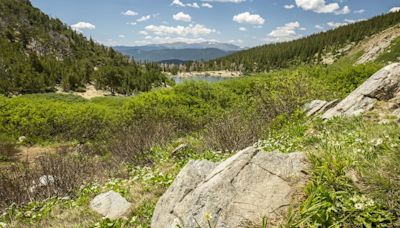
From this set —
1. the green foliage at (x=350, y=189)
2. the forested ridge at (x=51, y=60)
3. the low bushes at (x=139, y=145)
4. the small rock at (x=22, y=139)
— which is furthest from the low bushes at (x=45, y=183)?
the forested ridge at (x=51, y=60)

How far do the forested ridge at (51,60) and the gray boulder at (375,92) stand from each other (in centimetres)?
4653

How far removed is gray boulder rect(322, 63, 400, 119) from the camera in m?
7.95

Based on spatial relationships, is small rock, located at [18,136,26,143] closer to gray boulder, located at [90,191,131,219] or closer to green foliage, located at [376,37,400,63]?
gray boulder, located at [90,191,131,219]

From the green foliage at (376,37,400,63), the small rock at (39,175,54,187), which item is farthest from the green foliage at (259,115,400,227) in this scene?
the green foliage at (376,37,400,63)

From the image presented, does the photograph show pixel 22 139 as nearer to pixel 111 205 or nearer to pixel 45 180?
pixel 45 180

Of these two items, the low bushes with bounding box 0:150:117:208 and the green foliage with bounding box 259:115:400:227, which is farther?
the low bushes with bounding box 0:150:117:208

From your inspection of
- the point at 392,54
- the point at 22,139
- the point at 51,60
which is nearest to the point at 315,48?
the point at 392,54

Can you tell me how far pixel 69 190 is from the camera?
732cm

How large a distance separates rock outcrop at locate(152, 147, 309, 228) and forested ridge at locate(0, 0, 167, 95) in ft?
156

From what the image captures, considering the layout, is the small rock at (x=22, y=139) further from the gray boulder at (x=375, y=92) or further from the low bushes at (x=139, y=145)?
the gray boulder at (x=375, y=92)

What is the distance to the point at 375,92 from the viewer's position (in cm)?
813

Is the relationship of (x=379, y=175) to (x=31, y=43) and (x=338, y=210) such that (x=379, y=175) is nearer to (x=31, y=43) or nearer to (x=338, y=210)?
(x=338, y=210)

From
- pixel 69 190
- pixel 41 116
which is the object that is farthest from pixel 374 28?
pixel 69 190

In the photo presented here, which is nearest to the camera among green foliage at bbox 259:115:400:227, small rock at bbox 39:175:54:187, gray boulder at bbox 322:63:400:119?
green foliage at bbox 259:115:400:227
